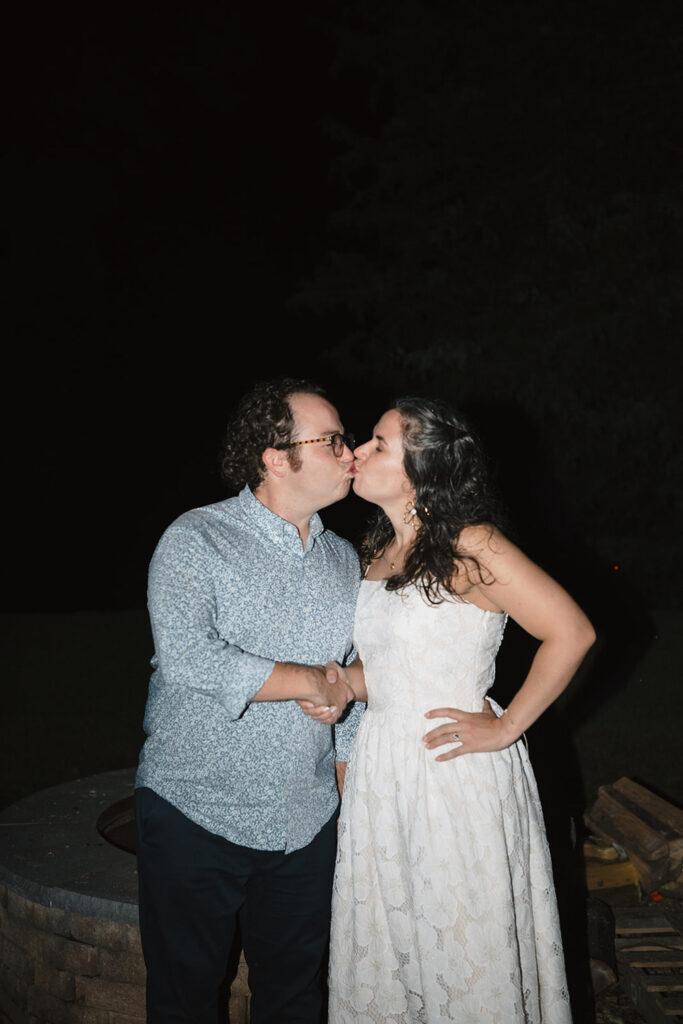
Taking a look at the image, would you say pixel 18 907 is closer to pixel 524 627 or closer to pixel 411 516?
pixel 411 516

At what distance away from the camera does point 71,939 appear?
310cm

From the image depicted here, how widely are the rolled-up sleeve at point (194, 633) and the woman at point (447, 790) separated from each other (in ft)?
0.97

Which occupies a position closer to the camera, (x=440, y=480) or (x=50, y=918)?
(x=440, y=480)

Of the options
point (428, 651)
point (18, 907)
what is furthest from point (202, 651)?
point (18, 907)

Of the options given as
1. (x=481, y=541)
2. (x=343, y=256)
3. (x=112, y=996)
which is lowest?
(x=112, y=996)

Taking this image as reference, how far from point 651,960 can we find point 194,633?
2830mm

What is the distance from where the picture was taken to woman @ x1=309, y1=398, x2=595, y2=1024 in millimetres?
2510

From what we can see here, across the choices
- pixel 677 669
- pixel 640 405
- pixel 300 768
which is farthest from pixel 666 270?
pixel 300 768

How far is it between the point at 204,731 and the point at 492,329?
1207 cm

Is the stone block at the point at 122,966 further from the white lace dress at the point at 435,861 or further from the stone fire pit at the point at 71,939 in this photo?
the white lace dress at the point at 435,861

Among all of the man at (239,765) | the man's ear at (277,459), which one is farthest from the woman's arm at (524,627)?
the man's ear at (277,459)

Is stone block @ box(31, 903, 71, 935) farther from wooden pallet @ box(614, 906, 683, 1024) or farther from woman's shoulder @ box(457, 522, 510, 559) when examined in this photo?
wooden pallet @ box(614, 906, 683, 1024)

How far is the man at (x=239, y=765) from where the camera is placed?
2438 mm

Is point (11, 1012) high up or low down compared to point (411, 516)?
down
